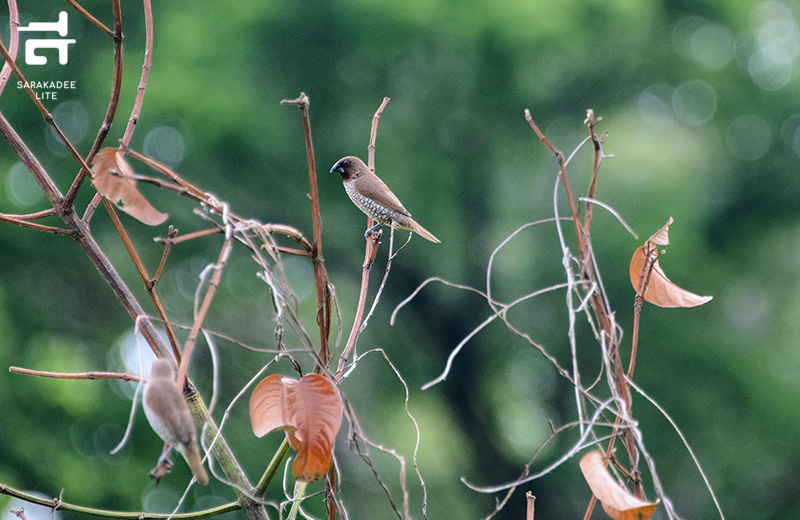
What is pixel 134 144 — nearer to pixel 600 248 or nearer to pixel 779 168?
pixel 600 248

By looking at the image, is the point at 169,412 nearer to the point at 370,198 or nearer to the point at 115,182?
the point at 115,182

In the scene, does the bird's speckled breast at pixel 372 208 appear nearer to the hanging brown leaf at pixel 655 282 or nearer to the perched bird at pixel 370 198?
the perched bird at pixel 370 198

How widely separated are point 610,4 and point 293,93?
3.02 metres

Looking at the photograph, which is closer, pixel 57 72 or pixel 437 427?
pixel 57 72

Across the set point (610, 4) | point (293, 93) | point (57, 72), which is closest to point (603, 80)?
→ point (610, 4)

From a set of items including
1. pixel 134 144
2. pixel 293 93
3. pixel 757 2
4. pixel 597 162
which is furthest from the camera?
pixel 757 2

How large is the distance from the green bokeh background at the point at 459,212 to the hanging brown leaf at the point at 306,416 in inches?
221

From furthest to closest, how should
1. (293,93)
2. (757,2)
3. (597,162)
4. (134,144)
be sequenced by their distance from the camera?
(757,2) → (293,93) → (134,144) → (597,162)

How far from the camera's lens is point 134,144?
6.44 metres

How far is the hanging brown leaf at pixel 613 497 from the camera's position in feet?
1.86

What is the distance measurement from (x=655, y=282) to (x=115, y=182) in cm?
49

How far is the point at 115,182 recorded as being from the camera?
24.8 inches

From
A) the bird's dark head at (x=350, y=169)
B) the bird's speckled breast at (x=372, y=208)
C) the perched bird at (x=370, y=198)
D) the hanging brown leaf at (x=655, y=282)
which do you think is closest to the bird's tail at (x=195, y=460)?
the hanging brown leaf at (x=655, y=282)

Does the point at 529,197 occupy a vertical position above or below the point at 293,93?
below
